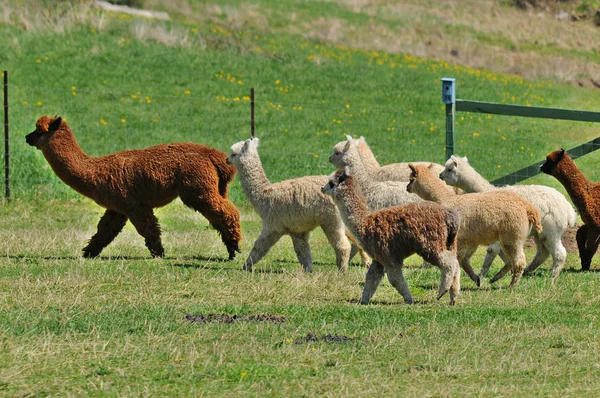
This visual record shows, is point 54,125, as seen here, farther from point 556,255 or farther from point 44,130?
point 556,255

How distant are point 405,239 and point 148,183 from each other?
4.05 meters

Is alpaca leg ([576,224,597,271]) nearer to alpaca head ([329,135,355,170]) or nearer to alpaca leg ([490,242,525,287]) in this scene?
alpaca leg ([490,242,525,287])

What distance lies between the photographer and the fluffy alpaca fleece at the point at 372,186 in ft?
39.1

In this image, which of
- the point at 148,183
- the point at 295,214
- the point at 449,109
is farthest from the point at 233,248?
Result: the point at 449,109

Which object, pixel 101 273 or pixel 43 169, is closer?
pixel 101 273

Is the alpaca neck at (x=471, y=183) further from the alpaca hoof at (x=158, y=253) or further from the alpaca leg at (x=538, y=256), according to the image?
the alpaca hoof at (x=158, y=253)

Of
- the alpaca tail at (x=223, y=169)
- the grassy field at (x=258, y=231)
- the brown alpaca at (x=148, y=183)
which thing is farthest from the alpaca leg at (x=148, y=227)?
the alpaca tail at (x=223, y=169)

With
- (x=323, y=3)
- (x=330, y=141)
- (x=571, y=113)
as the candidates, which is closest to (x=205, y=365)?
(x=571, y=113)

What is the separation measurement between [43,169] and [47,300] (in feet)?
31.0

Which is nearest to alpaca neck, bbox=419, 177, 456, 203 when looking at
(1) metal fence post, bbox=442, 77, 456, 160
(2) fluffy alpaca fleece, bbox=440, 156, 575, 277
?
(2) fluffy alpaca fleece, bbox=440, 156, 575, 277

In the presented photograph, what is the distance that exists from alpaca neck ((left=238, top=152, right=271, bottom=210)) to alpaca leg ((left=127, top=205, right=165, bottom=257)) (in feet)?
3.89

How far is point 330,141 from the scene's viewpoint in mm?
22609

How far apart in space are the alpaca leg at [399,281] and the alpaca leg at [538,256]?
2.80 metres

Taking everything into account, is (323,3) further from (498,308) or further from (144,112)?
(498,308)
